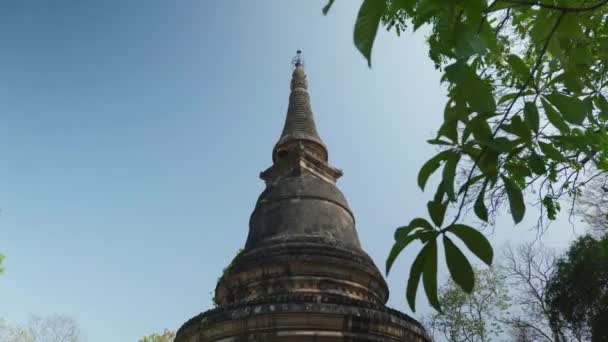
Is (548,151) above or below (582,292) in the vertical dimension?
below

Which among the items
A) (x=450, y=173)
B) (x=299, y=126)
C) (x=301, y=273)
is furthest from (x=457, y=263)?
→ (x=299, y=126)

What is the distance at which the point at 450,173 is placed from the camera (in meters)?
1.71

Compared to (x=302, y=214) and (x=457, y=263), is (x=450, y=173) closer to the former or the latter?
(x=457, y=263)

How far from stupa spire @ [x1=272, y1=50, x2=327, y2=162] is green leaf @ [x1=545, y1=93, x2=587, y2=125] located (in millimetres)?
14959

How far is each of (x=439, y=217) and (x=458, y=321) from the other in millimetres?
27037

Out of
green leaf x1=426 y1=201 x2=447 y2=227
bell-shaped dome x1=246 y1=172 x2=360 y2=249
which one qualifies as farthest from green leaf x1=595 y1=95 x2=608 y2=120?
bell-shaped dome x1=246 y1=172 x2=360 y2=249

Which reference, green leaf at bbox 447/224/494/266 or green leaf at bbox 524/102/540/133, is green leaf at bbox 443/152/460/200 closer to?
green leaf at bbox 447/224/494/266

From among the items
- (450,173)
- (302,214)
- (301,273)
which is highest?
(302,214)

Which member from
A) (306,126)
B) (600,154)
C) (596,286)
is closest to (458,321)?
(596,286)

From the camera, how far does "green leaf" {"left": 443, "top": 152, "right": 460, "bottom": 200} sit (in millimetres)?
1659

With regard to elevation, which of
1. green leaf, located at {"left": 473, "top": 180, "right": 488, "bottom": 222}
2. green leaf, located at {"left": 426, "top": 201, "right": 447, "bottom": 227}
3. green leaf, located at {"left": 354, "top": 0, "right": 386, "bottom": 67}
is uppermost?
green leaf, located at {"left": 354, "top": 0, "right": 386, "bottom": 67}

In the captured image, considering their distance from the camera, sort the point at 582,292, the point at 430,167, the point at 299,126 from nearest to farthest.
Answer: the point at 430,167, the point at 299,126, the point at 582,292

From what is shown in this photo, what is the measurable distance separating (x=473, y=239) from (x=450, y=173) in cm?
28

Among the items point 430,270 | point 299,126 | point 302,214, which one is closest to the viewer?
point 430,270
